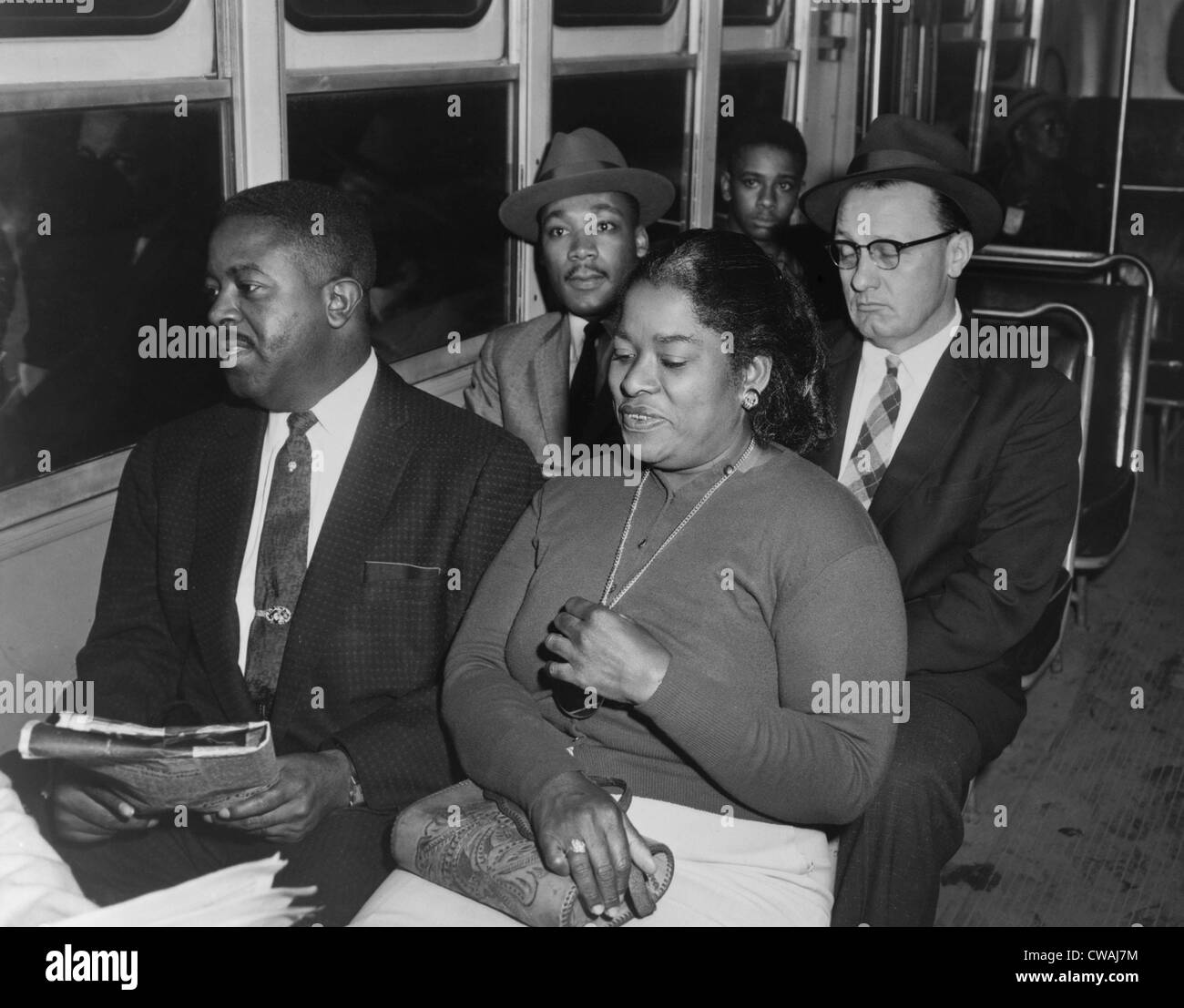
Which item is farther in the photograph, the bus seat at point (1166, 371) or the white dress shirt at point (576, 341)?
the bus seat at point (1166, 371)

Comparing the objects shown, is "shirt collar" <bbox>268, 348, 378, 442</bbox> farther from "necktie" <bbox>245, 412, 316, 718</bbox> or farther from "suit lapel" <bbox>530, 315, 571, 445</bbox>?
"suit lapel" <bbox>530, 315, 571, 445</bbox>

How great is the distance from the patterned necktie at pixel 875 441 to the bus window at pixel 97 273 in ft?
4.46

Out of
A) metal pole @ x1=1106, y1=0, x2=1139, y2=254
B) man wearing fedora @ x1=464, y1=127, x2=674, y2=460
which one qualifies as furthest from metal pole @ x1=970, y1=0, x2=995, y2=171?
man wearing fedora @ x1=464, y1=127, x2=674, y2=460

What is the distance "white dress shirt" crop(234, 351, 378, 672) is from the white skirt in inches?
23.8

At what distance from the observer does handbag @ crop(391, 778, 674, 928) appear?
5.77ft

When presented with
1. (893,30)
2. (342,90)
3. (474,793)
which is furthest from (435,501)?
(893,30)

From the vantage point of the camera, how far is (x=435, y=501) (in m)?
2.30

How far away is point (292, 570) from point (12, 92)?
0.93m

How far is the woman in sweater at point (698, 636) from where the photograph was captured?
1779mm

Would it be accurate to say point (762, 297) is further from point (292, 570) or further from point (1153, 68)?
point (1153, 68)

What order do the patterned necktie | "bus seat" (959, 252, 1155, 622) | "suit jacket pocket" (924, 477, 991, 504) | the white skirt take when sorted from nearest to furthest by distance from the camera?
the white skirt, "suit jacket pocket" (924, 477, 991, 504), the patterned necktie, "bus seat" (959, 252, 1155, 622)

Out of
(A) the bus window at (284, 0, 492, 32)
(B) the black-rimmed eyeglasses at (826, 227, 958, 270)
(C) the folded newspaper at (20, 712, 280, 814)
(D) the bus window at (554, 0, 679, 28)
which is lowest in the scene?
(C) the folded newspaper at (20, 712, 280, 814)

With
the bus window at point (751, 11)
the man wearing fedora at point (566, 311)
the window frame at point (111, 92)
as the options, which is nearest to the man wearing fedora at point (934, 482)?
the man wearing fedora at point (566, 311)

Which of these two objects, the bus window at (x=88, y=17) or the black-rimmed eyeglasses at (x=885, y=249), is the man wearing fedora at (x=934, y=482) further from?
the bus window at (x=88, y=17)
